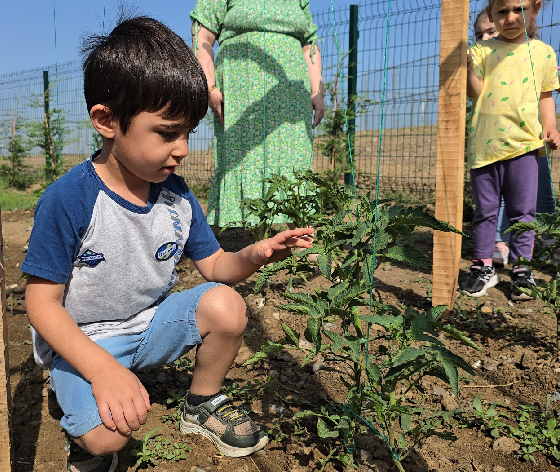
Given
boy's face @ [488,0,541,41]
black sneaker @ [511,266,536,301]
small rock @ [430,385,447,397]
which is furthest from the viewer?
black sneaker @ [511,266,536,301]

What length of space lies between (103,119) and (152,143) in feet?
0.55

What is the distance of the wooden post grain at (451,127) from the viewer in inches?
101

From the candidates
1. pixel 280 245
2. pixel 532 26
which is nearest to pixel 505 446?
pixel 280 245

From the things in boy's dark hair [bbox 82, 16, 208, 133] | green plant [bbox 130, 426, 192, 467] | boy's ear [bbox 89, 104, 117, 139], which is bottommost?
green plant [bbox 130, 426, 192, 467]

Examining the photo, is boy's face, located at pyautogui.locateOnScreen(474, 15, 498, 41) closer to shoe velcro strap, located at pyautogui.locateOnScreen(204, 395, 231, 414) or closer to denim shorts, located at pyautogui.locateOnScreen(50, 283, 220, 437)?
denim shorts, located at pyautogui.locateOnScreen(50, 283, 220, 437)

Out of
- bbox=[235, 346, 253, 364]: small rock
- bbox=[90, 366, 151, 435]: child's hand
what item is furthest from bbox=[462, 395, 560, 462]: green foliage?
bbox=[90, 366, 151, 435]: child's hand

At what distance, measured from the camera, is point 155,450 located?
173 centimetres

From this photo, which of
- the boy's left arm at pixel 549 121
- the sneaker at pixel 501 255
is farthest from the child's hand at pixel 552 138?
the sneaker at pixel 501 255

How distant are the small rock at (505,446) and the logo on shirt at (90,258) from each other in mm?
1475

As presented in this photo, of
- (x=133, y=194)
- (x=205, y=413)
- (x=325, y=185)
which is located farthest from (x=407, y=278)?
(x=133, y=194)

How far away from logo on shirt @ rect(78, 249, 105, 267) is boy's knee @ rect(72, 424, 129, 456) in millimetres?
483

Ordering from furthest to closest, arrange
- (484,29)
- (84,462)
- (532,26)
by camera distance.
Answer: (484,29) → (532,26) → (84,462)

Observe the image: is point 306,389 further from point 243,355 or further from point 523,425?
point 523,425

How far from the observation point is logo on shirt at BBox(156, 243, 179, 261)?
1.72m
